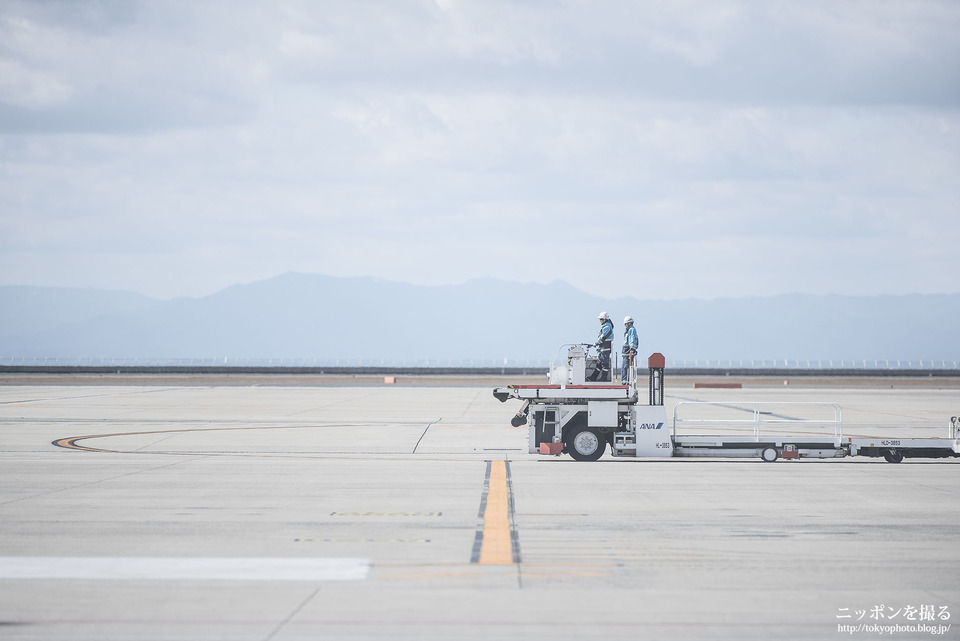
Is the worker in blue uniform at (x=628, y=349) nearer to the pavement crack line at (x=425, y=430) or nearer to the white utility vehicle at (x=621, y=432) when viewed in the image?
the white utility vehicle at (x=621, y=432)

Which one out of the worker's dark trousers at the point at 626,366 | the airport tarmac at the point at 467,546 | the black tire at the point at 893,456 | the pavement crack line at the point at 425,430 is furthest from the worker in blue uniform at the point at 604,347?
the black tire at the point at 893,456

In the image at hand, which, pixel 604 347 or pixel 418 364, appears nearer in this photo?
pixel 604 347

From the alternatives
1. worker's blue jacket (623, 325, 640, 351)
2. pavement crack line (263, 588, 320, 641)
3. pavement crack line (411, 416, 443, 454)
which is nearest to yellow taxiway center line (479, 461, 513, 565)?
pavement crack line (263, 588, 320, 641)

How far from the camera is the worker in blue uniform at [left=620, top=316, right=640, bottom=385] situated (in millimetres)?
20859

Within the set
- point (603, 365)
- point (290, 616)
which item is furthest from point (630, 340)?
point (290, 616)

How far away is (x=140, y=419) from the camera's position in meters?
34.2

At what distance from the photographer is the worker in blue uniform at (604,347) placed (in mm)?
20812

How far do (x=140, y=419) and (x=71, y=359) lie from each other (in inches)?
3635

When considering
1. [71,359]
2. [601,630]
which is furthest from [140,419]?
[71,359]

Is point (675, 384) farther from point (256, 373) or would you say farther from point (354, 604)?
point (354, 604)

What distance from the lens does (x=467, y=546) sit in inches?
447

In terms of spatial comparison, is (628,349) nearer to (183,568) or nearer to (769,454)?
(769,454)

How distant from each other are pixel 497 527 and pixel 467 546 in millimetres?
1284

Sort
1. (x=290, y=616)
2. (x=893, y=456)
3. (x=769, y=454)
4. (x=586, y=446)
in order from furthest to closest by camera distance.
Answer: (x=893, y=456), (x=586, y=446), (x=769, y=454), (x=290, y=616)
